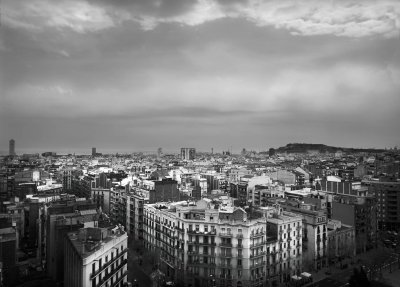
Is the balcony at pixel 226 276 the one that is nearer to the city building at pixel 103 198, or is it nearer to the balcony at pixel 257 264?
the balcony at pixel 257 264

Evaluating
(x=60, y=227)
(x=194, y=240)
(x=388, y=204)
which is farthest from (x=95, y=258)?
(x=388, y=204)

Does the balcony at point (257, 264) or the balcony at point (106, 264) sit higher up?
the balcony at point (106, 264)

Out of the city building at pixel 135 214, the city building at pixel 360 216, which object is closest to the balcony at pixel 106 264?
the city building at pixel 135 214

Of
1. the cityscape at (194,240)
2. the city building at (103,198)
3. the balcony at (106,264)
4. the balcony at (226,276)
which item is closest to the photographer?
the balcony at (106,264)

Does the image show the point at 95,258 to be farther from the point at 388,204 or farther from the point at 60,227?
the point at 388,204

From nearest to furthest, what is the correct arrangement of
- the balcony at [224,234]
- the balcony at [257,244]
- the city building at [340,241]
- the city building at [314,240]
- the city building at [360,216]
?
the balcony at [257,244], the balcony at [224,234], the city building at [314,240], the city building at [340,241], the city building at [360,216]

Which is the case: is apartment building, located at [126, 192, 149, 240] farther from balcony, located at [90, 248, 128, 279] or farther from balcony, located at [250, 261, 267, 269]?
balcony, located at [90, 248, 128, 279]
